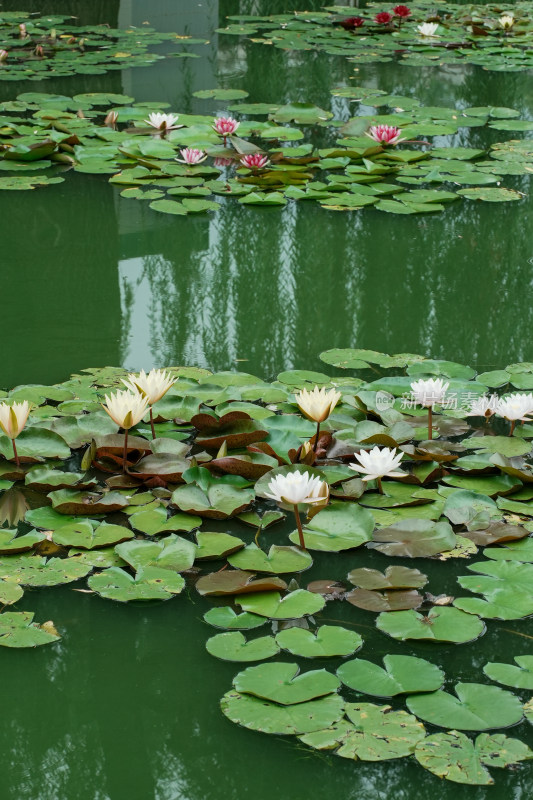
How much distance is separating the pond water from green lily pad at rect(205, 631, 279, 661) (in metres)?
0.03

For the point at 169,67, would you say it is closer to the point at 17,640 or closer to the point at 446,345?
the point at 446,345

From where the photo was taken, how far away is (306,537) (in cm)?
195

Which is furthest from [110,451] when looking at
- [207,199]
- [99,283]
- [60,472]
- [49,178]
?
[49,178]

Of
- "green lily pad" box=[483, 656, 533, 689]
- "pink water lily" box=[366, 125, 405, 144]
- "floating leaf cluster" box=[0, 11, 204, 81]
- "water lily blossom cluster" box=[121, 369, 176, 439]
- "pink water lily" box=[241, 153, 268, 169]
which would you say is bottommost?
"green lily pad" box=[483, 656, 533, 689]

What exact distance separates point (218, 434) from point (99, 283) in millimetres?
1372

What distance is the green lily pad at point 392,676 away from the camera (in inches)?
59.5

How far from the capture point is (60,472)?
2158 mm

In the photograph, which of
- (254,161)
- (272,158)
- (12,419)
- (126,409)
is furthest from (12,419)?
(272,158)

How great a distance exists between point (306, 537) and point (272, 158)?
3231mm

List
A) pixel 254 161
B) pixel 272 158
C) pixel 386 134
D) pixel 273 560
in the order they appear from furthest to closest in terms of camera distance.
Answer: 1. pixel 386 134
2. pixel 272 158
3. pixel 254 161
4. pixel 273 560

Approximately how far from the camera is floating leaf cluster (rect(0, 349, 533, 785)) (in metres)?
1.48

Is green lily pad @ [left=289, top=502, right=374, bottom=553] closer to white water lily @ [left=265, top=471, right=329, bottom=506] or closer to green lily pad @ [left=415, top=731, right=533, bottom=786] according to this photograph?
white water lily @ [left=265, top=471, right=329, bottom=506]

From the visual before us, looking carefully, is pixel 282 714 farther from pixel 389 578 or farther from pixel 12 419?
pixel 12 419

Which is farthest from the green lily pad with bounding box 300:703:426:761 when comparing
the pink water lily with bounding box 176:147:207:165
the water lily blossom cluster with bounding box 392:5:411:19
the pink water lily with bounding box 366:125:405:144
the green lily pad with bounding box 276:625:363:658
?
the water lily blossom cluster with bounding box 392:5:411:19
